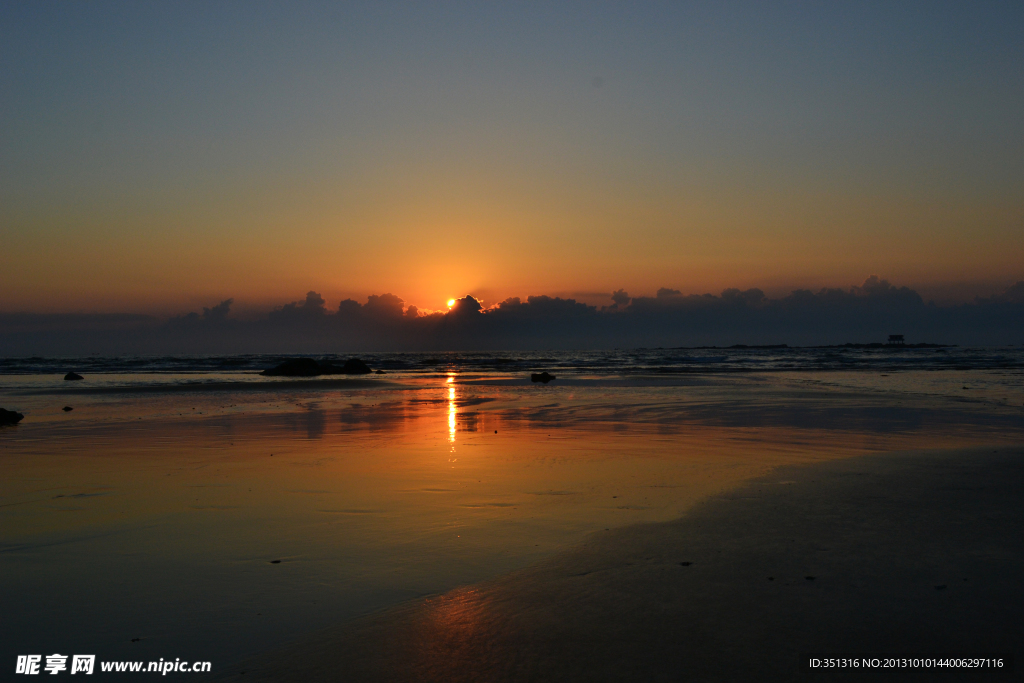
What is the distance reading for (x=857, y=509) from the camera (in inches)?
256

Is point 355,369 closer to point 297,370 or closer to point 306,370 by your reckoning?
point 306,370

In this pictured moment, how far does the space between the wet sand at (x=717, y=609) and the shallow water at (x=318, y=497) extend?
16.3 inches

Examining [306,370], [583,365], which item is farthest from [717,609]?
[583,365]

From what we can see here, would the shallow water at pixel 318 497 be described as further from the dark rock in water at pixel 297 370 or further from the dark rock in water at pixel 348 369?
the dark rock in water at pixel 348 369

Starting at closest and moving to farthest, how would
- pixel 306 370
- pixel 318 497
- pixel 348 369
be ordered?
pixel 318 497 < pixel 306 370 < pixel 348 369

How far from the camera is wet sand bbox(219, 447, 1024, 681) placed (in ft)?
11.6

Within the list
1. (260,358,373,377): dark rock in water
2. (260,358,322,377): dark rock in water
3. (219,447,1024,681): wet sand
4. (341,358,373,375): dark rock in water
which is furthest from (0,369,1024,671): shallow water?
(341,358,373,375): dark rock in water

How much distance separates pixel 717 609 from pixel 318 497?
4.88m

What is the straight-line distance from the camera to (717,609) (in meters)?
4.14

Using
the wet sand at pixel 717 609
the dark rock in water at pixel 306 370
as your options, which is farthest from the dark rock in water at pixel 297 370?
the wet sand at pixel 717 609

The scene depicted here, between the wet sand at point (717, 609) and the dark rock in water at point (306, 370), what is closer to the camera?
the wet sand at point (717, 609)

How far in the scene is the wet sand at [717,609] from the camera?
3531mm

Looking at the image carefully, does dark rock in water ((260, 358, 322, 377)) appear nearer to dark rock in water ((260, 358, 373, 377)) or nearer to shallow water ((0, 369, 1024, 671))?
dark rock in water ((260, 358, 373, 377))

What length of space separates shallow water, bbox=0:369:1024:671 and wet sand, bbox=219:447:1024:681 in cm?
41
